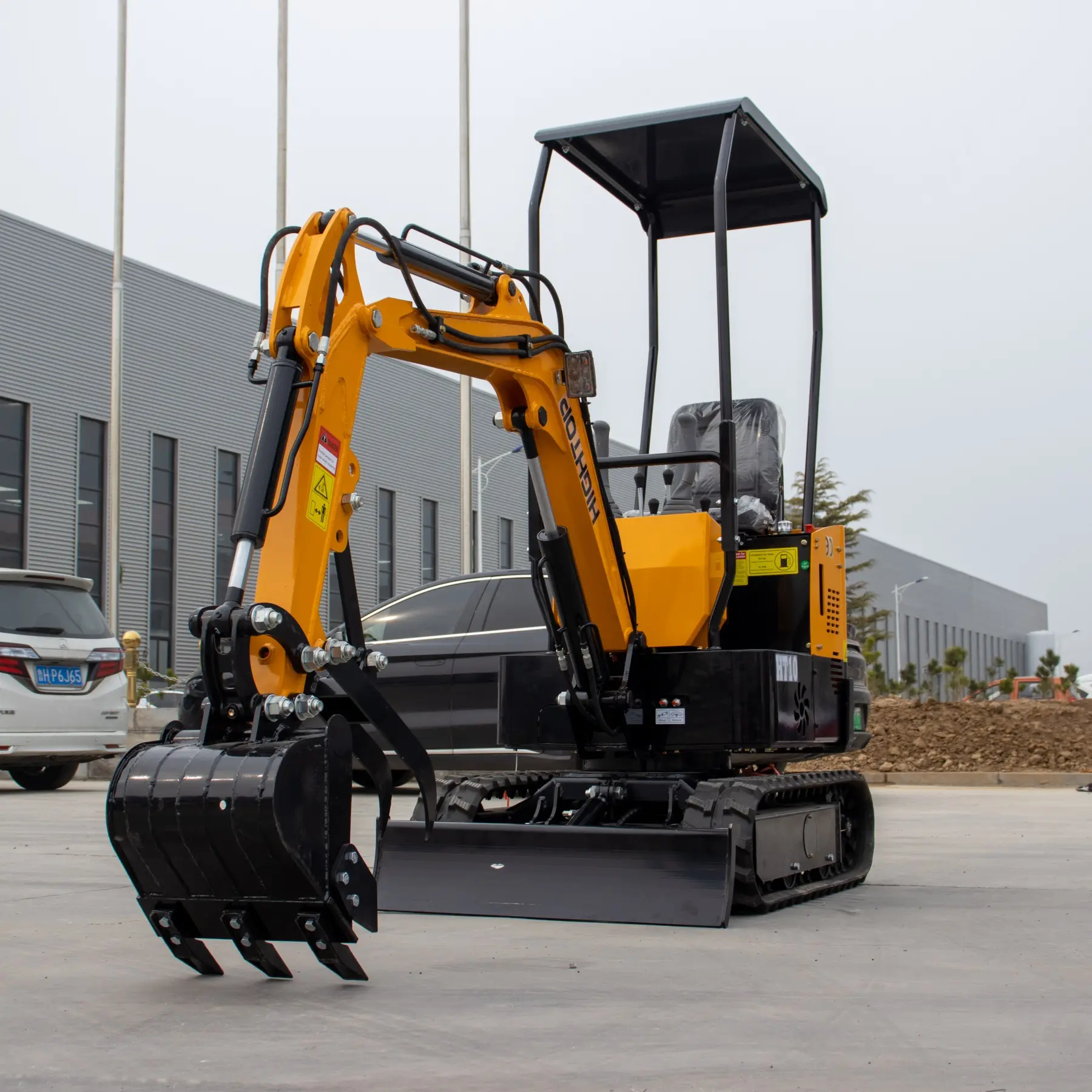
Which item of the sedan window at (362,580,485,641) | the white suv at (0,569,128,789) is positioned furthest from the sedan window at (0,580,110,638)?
the sedan window at (362,580,485,641)

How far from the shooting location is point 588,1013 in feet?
15.3

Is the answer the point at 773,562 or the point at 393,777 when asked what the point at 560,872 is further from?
the point at 393,777

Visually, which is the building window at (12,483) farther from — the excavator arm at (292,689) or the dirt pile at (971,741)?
the excavator arm at (292,689)

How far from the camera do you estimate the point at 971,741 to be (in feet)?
69.3

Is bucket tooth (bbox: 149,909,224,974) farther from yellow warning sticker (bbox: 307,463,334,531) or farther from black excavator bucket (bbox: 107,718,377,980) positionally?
yellow warning sticker (bbox: 307,463,334,531)

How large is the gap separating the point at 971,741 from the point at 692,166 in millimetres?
14502

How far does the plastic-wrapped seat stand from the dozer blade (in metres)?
2.19

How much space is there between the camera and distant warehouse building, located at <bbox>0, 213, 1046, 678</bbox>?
37.0m

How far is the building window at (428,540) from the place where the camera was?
52.2 meters

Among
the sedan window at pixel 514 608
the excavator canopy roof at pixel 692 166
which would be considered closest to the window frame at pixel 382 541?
the sedan window at pixel 514 608

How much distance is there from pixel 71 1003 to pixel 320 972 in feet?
2.81

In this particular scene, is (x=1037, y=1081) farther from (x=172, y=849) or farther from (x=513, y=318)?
(x=513, y=318)

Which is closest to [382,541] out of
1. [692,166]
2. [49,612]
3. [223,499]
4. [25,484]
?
[223,499]

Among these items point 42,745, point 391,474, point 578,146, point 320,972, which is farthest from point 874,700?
point 391,474
